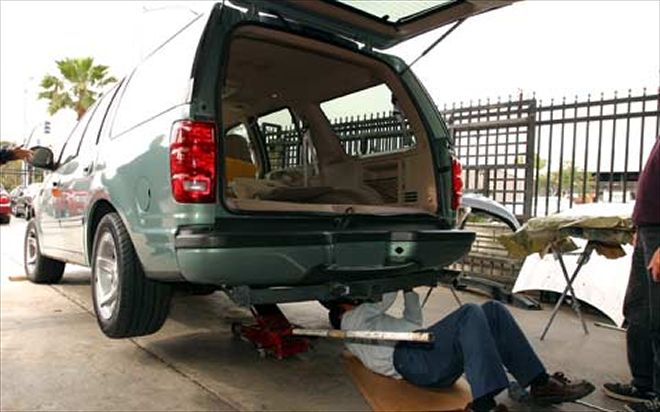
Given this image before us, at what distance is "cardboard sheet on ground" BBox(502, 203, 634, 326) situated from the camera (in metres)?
3.90

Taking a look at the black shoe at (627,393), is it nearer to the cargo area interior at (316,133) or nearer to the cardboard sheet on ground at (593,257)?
the cardboard sheet on ground at (593,257)

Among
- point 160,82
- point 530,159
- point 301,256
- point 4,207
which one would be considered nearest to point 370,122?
point 160,82

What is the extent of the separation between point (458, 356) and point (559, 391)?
578mm

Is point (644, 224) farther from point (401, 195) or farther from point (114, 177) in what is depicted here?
point (114, 177)

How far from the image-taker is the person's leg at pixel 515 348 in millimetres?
2971

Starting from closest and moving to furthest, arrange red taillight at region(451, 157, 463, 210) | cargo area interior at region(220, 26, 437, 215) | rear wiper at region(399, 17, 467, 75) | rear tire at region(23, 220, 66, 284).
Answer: rear wiper at region(399, 17, 467, 75)
cargo area interior at region(220, 26, 437, 215)
red taillight at region(451, 157, 463, 210)
rear tire at region(23, 220, 66, 284)

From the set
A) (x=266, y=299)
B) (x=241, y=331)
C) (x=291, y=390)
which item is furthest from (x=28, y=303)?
(x=266, y=299)

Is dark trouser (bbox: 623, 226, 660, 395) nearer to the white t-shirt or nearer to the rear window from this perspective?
the white t-shirt

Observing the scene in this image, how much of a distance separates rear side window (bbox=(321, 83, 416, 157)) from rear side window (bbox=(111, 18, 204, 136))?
1.32 meters

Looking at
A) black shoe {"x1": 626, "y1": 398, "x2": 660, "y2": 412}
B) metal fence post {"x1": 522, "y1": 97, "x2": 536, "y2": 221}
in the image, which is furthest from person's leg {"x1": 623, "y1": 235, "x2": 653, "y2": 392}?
metal fence post {"x1": 522, "y1": 97, "x2": 536, "y2": 221}

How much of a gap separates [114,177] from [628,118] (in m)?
5.09

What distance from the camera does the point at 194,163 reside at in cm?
263

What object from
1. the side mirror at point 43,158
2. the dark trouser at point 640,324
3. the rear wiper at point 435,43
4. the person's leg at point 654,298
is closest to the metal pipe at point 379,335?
the person's leg at point 654,298

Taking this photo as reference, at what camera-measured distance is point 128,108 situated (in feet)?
11.7
